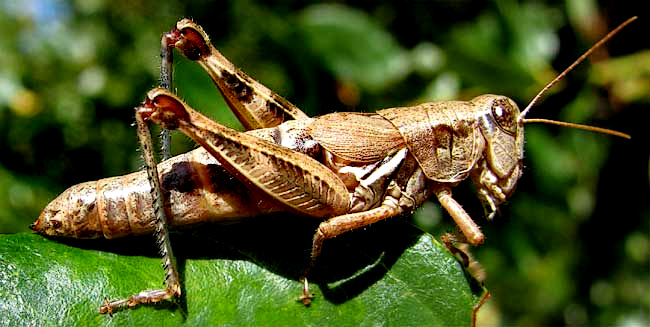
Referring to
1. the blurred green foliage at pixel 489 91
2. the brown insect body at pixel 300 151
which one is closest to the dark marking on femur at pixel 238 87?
the brown insect body at pixel 300 151

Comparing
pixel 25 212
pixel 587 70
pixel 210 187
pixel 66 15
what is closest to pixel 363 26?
pixel 587 70

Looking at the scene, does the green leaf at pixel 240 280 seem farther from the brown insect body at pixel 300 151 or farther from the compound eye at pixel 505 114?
the compound eye at pixel 505 114

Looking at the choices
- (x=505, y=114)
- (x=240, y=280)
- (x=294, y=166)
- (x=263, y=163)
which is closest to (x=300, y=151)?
(x=294, y=166)

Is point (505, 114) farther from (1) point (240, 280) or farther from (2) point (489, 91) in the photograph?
(1) point (240, 280)

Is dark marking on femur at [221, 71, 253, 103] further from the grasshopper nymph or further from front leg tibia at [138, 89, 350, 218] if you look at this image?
front leg tibia at [138, 89, 350, 218]

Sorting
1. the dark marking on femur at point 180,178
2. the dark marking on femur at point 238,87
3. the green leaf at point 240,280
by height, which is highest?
the dark marking on femur at point 238,87

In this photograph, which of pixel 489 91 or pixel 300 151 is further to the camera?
pixel 489 91

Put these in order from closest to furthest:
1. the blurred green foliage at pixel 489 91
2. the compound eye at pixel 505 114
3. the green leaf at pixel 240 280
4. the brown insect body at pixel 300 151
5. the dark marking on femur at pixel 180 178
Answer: the green leaf at pixel 240 280, the brown insect body at pixel 300 151, the dark marking on femur at pixel 180 178, the compound eye at pixel 505 114, the blurred green foliage at pixel 489 91
